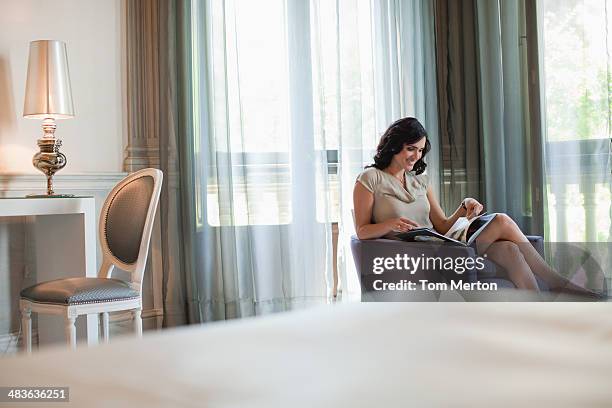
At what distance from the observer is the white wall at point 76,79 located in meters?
3.69

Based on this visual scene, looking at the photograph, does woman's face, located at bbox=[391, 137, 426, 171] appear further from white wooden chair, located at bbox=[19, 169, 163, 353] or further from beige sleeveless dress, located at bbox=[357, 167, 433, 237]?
white wooden chair, located at bbox=[19, 169, 163, 353]

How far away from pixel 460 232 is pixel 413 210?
275mm

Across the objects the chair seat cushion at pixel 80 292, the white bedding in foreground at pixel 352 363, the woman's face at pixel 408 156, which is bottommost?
the chair seat cushion at pixel 80 292

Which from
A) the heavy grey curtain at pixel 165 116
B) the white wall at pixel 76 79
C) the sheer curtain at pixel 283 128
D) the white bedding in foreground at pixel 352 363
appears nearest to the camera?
the white bedding in foreground at pixel 352 363

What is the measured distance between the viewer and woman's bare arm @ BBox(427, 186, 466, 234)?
350cm

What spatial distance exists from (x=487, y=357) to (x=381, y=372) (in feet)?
0.39

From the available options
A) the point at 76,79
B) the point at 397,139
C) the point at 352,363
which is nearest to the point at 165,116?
the point at 76,79

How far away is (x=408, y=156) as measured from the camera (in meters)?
3.46

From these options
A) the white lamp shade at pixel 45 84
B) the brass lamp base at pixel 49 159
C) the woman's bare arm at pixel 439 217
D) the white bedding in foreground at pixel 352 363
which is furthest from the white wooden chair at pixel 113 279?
the white bedding in foreground at pixel 352 363

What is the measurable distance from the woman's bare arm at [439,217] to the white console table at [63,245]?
60.9 inches

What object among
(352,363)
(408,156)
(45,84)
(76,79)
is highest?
(76,79)

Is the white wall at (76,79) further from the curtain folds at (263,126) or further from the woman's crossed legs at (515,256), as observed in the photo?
the woman's crossed legs at (515,256)

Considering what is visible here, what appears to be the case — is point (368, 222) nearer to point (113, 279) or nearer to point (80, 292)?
point (113, 279)

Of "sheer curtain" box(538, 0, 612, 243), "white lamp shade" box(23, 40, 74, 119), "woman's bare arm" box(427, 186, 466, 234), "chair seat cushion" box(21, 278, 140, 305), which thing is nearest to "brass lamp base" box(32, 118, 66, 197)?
"white lamp shade" box(23, 40, 74, 119)
